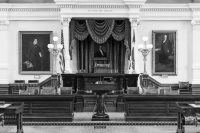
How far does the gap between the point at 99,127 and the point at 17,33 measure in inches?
381

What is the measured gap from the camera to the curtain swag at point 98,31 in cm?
1725

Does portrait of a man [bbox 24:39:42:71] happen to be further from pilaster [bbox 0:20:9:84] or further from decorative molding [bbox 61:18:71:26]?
decorative molding [bbox 61:18:71:26]

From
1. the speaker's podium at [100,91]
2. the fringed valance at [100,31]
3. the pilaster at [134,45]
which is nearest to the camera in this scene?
the speaker's podium at [100,91]

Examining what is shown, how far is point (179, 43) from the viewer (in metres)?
18.6

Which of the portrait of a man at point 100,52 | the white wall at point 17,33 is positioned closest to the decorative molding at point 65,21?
the white wall at point 17,33

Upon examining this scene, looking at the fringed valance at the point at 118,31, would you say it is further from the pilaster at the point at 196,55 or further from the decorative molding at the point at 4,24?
the decorative molding at the point at 4,24

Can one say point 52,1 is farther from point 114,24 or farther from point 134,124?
point 134,124

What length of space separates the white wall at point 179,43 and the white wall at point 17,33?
5287mm

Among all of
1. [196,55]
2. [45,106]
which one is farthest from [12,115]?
[196,55]

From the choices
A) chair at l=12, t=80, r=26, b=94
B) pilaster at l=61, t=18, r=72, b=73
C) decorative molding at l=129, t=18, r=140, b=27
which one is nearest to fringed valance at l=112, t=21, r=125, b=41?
decorative molding at l=129, t=18, r=140, b=27

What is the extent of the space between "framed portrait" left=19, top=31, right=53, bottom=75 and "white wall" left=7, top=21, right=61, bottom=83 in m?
0.25

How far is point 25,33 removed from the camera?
60.8 ft

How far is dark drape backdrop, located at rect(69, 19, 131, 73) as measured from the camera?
56.6 feet

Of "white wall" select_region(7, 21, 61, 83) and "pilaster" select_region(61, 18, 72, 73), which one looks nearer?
"pilaster" select_region(61, 18, 72, 73)
